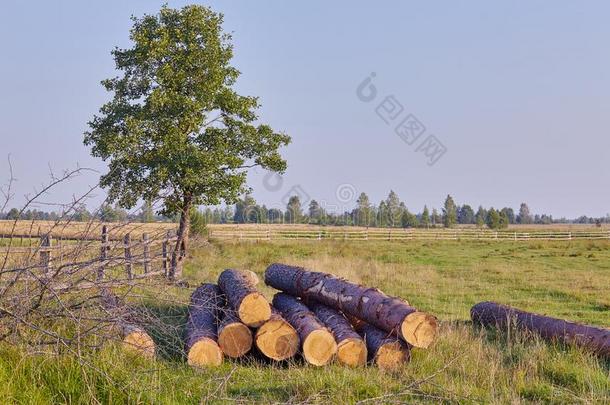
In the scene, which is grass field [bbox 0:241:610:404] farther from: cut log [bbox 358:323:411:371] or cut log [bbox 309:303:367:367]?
cut log [bbox 309:303:367:367]

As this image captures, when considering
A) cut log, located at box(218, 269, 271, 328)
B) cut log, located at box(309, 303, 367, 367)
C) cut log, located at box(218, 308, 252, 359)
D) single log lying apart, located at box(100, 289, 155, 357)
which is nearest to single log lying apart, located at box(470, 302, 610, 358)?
cut log, located at box(309, 303, 367, 367)

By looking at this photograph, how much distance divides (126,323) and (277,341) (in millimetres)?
1937

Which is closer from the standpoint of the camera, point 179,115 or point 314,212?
point 179,115

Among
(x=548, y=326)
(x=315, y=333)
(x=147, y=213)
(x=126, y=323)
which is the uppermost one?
(x=147, y=213)

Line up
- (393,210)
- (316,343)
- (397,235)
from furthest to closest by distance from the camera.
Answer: (393,210)
(397,235)
(316,343)

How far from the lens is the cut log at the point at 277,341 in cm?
782

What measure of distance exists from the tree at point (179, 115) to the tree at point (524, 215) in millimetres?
176635

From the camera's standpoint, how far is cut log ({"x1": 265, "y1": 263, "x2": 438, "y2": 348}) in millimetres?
7812

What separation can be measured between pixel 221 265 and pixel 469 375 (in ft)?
51.0

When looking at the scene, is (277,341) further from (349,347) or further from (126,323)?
(126,323)

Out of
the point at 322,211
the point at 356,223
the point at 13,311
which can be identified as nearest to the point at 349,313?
the point at 13,311

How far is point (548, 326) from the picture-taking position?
937 centimetres

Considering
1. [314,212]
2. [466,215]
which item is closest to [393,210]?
[314,212]

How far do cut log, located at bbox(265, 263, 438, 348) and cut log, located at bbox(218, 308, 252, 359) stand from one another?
1.62 m
